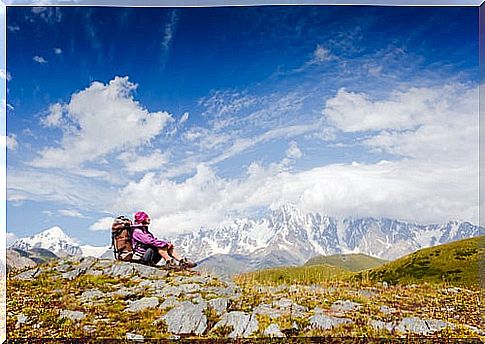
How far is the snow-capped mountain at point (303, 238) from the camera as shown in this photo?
9.08 meters

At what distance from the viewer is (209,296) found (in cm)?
862

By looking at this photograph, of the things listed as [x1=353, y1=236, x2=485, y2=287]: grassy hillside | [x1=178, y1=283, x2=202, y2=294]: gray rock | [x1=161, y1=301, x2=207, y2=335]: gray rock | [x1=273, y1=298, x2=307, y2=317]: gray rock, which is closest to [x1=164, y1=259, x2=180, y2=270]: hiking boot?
[x1=178, y1=283, x2=202, y2=294]: gray rock

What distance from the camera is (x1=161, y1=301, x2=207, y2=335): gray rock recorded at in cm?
833

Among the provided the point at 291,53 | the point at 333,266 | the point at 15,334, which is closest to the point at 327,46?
the point at 291,53

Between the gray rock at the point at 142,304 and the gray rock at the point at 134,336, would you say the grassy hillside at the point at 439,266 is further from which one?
the gray rock at the point at 134,336

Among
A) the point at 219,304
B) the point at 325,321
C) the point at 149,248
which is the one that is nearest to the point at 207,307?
the point at 219,304

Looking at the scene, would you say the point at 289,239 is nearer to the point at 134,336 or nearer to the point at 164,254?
the point at 164,254

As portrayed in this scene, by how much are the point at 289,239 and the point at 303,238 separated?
6.4 inches

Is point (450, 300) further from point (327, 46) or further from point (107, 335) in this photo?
point (107, 335)

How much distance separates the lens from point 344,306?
8641mm

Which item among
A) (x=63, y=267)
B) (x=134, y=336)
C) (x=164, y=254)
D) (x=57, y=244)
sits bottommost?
(x=134, y=336)

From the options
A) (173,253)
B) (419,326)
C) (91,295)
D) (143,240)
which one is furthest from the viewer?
(173,253)

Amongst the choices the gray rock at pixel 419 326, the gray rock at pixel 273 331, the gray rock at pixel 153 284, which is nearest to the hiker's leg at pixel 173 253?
the gray rock at pixel 153 284

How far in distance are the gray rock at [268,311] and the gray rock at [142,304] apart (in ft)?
3.31
